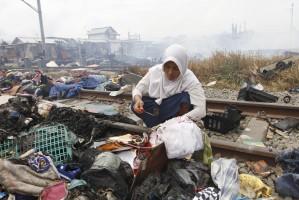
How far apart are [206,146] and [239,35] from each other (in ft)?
203

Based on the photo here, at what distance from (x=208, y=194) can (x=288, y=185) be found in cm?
88

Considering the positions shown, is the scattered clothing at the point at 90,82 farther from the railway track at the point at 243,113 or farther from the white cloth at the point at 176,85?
the white cloth at the point at 176,85

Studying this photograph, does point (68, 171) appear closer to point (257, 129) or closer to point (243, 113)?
point (257, 129)

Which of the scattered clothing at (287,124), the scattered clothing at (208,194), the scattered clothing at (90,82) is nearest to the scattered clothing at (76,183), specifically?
the scattered clothing at (208,194)

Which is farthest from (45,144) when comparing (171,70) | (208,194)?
(208,194)

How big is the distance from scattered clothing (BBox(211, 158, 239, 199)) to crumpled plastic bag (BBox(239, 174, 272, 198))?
12 centimetres

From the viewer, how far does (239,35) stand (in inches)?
2400

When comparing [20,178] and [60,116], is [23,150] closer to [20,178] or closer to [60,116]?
[20,178]

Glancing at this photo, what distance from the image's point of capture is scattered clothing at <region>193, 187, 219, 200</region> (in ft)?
8.62

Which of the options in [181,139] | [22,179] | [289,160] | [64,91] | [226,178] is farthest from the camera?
[64,91]

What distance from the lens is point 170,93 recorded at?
4.02 meters

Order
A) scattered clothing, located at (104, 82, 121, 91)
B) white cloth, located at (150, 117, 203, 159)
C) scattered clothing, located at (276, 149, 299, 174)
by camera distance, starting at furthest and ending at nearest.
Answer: scattered clothing, located at (104, 82, 121, 91) < scattered clothing, located at (276, 149, 299, 174) < white cloth, located at (150, 117, 203, 159)

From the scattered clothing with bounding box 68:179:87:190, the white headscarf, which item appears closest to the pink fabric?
the scattered clothing with bounding box 68:179:87:190

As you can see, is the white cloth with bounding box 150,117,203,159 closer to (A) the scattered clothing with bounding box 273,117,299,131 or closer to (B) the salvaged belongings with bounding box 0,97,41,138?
(B) the salvaged belongings with bounding box 0,97,41,138
